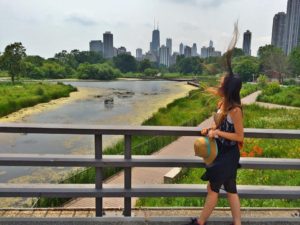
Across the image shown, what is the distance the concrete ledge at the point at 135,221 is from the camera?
3492 millimetres

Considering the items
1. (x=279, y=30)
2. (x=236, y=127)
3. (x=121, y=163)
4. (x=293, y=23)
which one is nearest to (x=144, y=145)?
(x=121, y=163)

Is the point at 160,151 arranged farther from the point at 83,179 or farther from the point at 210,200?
the point at 210,200

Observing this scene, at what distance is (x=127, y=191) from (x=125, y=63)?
6018 inches

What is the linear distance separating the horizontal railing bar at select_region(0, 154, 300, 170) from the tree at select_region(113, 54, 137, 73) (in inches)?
6011

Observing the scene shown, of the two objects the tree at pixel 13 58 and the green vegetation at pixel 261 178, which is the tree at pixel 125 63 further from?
the green vegetation at pixel 261 178

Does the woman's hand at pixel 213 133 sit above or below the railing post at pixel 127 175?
above

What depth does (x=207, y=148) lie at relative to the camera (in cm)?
310

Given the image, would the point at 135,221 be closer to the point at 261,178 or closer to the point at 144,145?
the point at 261,178

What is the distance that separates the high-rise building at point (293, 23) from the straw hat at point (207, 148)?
132 m

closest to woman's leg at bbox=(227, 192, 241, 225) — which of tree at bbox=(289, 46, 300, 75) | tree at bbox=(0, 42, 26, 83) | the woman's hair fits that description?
the woman's hair

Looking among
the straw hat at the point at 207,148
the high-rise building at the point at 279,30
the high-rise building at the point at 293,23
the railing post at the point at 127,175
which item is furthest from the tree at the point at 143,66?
the straw hat at the point at 207,148

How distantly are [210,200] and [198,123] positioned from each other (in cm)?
1647

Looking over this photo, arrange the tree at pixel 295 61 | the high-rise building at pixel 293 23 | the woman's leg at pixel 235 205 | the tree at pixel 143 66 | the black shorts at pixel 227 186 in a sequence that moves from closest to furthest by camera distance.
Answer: the black shorts at pixel 227 186, the woman's leg at pixel 235 205, the tree at pixel 295 61, the high-rise building at pixel 293 23, the tree at pixel 143 66

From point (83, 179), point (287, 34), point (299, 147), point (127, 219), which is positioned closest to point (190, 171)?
point (83, 179)
